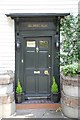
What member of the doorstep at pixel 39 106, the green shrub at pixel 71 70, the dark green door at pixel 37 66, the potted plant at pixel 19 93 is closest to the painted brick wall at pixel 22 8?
the dark green door at pixel 37 66

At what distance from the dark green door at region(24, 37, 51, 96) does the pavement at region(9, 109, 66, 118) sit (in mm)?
929

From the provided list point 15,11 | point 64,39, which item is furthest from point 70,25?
point 15,11

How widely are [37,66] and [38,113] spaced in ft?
6.27

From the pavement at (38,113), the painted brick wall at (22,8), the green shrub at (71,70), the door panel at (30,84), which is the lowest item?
the pavement at (38,113)

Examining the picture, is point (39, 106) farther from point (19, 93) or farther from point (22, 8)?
point (22, 8)

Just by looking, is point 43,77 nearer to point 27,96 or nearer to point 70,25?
point 27,96

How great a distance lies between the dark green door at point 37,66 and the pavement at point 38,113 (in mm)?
929

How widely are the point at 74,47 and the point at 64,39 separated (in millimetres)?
482

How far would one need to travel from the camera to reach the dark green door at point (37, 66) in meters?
10.7

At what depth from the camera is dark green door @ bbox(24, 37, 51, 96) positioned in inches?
420

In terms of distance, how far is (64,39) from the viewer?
1030 cm

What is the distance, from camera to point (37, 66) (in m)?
10.7

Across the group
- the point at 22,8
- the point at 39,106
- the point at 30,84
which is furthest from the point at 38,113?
the point at 22,8

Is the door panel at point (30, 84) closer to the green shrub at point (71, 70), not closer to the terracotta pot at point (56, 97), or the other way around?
the terracotta pot at point (56, 97)
